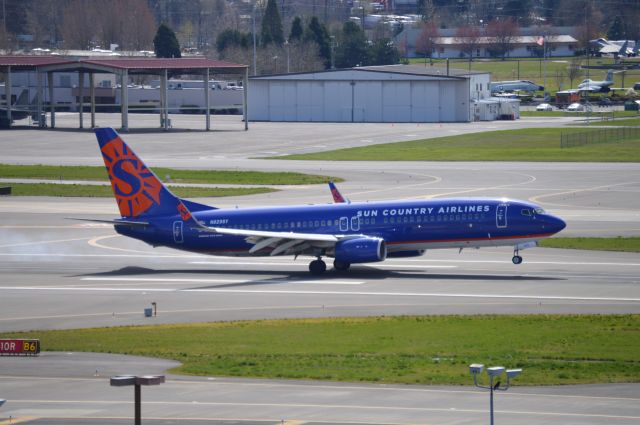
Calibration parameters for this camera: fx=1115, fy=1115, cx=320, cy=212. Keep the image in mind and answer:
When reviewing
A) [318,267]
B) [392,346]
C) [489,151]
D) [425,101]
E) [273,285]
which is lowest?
[273,285]

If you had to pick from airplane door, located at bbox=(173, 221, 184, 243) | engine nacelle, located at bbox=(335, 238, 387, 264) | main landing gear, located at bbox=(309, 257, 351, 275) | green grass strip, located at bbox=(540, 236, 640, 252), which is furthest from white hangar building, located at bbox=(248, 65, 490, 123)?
engine nacelle, located at bbox=(335, 238, 387, 264)

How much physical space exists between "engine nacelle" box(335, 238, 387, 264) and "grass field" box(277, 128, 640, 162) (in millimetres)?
65886

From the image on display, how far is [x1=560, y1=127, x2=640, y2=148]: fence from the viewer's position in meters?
140

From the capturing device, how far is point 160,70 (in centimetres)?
16300

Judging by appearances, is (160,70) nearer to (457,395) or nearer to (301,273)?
(301,273)

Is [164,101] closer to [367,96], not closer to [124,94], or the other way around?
[124,94]

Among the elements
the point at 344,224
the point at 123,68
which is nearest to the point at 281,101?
the point at 123,68

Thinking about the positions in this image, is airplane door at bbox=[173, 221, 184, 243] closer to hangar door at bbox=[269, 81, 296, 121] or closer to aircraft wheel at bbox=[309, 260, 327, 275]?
aircraft wheel at bbox=[309, 260, 327, 275]

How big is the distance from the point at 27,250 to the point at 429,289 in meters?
27.4

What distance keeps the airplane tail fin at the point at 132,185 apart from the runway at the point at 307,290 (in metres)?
3.51

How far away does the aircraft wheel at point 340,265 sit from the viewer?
2336 inches

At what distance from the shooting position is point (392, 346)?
135 feet

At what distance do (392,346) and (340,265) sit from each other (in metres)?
18.6

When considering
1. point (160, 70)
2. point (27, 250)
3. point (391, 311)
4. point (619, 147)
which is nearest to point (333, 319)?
point (391, 311)
